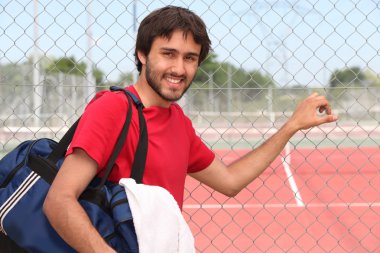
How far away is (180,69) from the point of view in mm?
2002

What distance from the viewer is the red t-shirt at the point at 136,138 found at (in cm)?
177

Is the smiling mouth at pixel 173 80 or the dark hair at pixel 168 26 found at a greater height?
the dark hair at pixel 168 26

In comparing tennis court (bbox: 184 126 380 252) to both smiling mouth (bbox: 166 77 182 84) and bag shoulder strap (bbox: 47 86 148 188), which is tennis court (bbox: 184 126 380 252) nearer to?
smiling mouth (bbox: 166 77 182 84)

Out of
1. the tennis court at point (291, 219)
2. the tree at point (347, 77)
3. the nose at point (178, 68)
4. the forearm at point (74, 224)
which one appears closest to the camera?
the forearm at point (74, 224)

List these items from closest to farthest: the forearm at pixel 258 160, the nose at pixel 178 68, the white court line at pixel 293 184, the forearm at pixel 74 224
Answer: the forearm at pixel 74 224, the nose at pixel 178 68, the forearm at pixel 258 160, the white court line at pixel 293 184

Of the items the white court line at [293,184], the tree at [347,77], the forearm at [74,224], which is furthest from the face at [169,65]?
the white court line at [293,184]

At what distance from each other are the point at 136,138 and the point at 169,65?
0.96 feet

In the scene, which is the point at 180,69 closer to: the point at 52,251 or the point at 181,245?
the point at 181,245

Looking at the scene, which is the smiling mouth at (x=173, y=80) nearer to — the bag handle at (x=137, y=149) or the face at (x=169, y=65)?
the face at (x=169, y=65)

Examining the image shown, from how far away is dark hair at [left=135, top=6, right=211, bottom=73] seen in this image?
79.1 inches

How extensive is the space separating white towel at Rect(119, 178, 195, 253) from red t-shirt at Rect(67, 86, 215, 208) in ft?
0.39

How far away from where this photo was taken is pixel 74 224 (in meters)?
1.71

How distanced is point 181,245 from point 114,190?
0.26m

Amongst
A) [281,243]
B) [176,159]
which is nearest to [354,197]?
[281,243]
